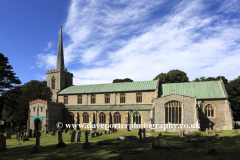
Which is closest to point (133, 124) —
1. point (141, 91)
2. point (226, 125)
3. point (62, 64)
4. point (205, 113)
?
point (141, 91)

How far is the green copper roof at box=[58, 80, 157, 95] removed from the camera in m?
34.3

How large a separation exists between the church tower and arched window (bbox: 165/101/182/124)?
26683 millimetres

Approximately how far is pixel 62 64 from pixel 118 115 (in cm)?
2195

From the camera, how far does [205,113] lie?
29078 mm

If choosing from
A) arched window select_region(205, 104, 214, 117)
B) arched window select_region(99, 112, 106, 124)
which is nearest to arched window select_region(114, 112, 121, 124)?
arched window select_region(99, 112, 106, 124)

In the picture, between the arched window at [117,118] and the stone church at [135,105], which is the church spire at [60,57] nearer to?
the stone church at [135,105]

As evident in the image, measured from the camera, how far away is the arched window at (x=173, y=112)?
27172mm

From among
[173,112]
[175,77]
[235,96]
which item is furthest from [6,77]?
[235,96]

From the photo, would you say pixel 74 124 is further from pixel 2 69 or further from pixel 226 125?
pixel 226 125

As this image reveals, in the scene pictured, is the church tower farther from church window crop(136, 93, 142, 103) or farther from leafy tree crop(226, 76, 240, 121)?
leafy tree crop(226, 76, 240, 121)

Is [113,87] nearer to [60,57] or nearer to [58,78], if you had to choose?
[58,78]

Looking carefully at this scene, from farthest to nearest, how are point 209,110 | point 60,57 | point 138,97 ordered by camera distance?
1. point 60,57
2. point 138,97
3. point 209,110

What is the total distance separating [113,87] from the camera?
36.8 metres

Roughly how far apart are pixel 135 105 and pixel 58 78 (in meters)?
21.1
